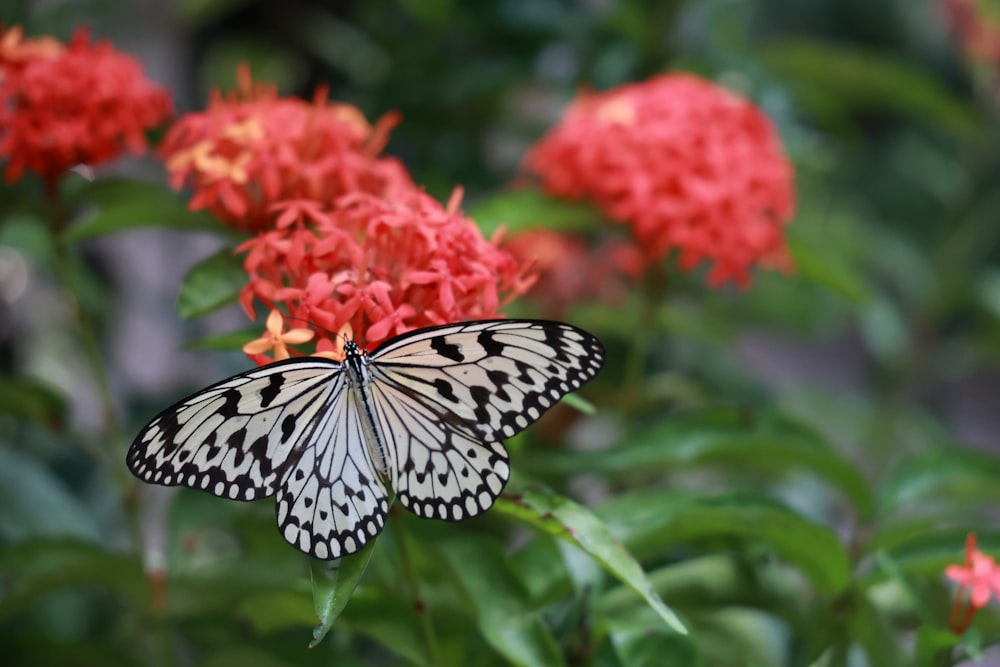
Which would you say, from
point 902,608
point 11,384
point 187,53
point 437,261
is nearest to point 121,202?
point 11,384

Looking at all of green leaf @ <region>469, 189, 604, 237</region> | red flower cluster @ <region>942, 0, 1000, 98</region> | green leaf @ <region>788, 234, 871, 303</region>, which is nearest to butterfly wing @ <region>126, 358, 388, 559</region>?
green leaf @ <region>469, 189, 604, 237</region>

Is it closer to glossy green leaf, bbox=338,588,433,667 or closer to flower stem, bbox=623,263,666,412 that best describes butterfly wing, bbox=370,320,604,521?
glossy green leaf, bbox=338,588,433,667

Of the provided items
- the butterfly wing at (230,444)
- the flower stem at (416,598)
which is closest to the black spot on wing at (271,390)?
the butterfly wing at (230,444)

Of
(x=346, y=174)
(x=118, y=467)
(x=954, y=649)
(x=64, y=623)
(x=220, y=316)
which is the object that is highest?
(x=346, y=174)

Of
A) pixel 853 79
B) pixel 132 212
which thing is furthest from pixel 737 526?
pixel 853 79

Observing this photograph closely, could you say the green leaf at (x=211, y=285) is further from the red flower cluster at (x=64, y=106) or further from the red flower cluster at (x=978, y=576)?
the red flower cluster at (x=978, y=576)

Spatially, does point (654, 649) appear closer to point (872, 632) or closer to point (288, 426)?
point (872, 632)

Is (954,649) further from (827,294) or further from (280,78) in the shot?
(280,78)

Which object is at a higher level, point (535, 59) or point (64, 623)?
point (535, 59)
